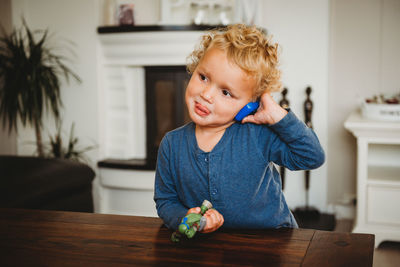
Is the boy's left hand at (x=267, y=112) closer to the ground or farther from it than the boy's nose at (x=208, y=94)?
closer to the ground

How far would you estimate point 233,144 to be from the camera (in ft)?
3.62

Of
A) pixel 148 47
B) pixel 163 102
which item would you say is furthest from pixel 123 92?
pixel 148 47

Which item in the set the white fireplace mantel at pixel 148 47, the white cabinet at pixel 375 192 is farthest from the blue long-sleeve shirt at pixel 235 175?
the white fireplace mantel at pixel 148 47

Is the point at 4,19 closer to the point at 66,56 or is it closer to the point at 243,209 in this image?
the point at 66,56

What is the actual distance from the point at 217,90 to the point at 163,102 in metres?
2.40

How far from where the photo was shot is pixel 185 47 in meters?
3.16

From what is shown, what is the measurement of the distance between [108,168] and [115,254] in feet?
8.34

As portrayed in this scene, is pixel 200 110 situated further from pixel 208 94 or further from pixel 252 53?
pixel 252 53

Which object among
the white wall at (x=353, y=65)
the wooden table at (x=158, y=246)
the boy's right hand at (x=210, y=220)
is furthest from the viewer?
the white wall at (x=353, y=65)

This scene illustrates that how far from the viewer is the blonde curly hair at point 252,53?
101 cm

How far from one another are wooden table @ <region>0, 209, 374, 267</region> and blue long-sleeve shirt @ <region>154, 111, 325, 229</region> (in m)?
0.11

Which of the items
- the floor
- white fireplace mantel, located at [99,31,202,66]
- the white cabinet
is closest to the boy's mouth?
the white cabinet

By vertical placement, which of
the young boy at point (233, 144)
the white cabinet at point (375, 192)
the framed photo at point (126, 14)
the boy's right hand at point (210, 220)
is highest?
the framed photo at point (126, 14)

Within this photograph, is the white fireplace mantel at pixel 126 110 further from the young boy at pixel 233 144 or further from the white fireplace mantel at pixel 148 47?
the young boy at pixel 233 144
